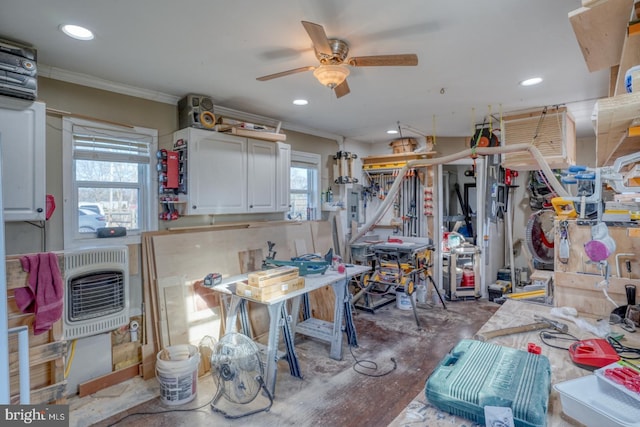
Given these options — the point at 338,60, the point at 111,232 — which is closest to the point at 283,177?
the point at 111,232

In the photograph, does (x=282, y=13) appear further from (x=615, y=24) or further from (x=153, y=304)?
(x=153, y=304)

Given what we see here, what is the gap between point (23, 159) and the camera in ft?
7.14

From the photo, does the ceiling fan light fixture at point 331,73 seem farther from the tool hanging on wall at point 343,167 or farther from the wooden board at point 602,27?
the tool hanging on wall at point 343,167

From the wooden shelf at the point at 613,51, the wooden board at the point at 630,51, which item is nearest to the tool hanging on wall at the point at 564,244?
the wooden shelf at the point at 613,51

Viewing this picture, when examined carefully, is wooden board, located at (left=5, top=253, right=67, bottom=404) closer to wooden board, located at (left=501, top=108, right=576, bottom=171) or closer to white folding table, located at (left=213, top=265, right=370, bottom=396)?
white folding table, located at (left=213, top=265, right=370, bottom=396)

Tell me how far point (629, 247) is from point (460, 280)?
3.44 m

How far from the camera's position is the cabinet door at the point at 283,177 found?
13.0 feet

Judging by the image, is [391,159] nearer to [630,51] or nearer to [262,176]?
[262,176]

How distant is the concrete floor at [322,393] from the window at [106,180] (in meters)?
1.30

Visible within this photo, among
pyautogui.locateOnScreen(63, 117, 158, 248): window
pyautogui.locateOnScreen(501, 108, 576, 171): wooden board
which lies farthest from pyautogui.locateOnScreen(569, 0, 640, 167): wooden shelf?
pyautogui.locateOnScreen(63, 117, 158, 248): window

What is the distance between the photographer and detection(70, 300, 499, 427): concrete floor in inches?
91.4

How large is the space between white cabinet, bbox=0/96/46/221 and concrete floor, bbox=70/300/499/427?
1.53m

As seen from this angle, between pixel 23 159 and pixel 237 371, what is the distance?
203cm

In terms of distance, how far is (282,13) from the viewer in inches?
71.6
